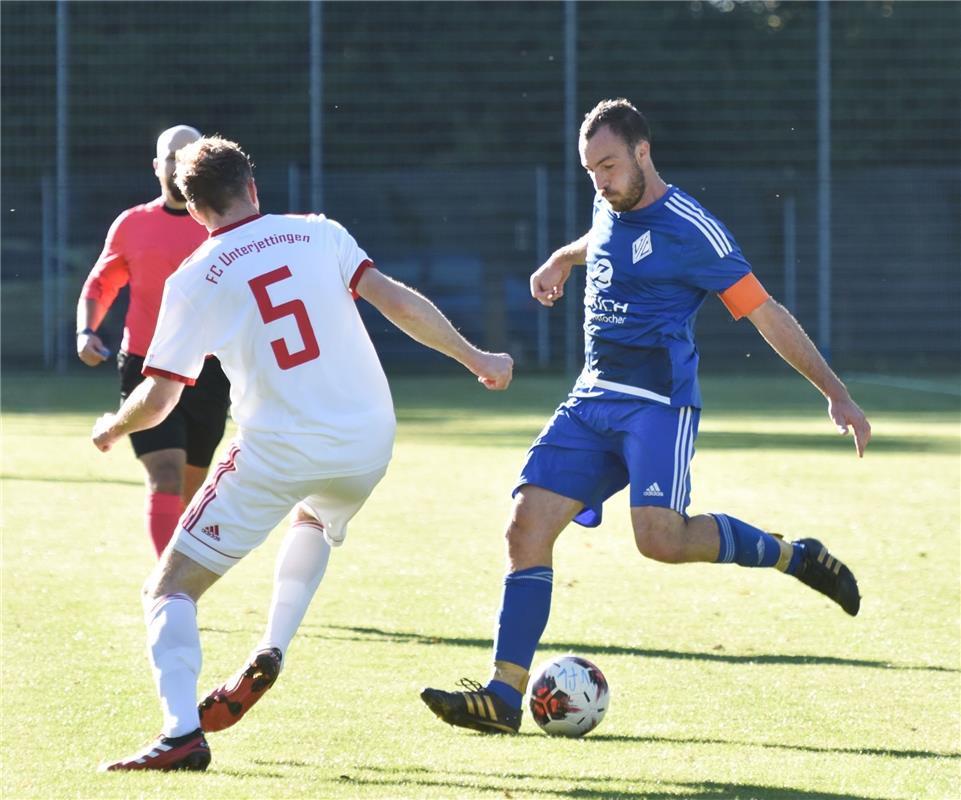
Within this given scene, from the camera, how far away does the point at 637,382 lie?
5.73 meters

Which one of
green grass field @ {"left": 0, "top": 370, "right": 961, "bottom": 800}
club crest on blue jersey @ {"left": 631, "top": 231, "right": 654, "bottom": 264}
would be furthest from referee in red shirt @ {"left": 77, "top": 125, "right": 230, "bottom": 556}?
club crest on blue jersey @ {"left": 631, "top": 231, "right": 654, "bottom": 264}

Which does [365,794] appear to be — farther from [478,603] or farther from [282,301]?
[478,603]

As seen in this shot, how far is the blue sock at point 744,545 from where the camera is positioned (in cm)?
588

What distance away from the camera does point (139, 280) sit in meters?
7.38

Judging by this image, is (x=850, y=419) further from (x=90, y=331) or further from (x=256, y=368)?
(x=90, y=331)

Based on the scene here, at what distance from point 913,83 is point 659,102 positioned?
175 inches

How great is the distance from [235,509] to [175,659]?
48 centimetres

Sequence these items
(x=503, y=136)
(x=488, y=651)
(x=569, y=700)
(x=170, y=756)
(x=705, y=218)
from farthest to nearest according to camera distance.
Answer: (x=503, y=136) < (x=488, y=651) < (x=705, y=218) < (x=569, y=700) < (x=170, y=756)

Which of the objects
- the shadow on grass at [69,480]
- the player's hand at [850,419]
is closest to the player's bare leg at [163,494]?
the player's hand at [850,419]

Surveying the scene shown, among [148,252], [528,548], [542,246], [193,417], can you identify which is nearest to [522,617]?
[528,548]

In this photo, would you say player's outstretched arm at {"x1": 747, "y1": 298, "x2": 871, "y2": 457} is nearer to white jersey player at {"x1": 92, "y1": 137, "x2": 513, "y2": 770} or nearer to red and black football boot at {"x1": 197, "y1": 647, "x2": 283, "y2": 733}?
white jersey player at {"x1": 92, "y1": 137, "x2": 513, "y2": 770}

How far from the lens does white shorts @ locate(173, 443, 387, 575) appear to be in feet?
16.4

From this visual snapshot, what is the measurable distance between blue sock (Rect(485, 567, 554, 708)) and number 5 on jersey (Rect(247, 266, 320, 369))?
3.71 ft

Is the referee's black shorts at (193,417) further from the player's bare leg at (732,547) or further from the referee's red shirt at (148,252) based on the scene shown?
the player's bare leg at (732,547)
